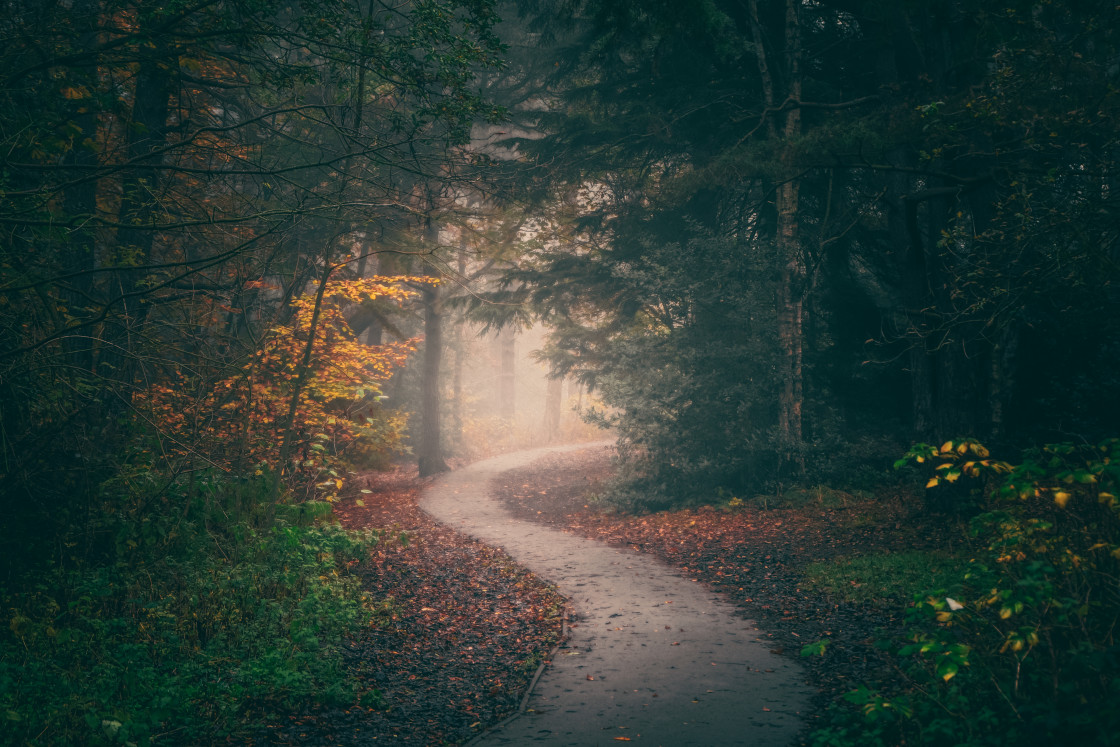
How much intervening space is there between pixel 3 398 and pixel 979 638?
858cm

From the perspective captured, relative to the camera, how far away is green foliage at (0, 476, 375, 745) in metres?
4.62

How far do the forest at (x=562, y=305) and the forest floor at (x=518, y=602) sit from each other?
42 centimetres

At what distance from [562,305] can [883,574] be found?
11.1 meters

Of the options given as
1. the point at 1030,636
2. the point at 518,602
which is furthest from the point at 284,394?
the point at 1030,636

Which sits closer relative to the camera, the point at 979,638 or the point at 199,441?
the point at 979,638

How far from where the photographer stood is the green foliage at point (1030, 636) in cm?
328

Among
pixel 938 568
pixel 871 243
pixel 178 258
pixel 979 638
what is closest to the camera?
pixel 979 638

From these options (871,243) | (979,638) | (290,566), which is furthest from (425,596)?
(871,243)

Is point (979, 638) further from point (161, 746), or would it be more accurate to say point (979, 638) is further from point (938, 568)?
point (161, 746)

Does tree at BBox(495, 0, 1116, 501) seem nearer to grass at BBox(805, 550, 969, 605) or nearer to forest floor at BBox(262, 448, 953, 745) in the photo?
forest floor at BBox(262, 448, 953, 745)

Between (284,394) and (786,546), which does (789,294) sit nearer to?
(786,546)

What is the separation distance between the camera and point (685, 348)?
14242 millimetres

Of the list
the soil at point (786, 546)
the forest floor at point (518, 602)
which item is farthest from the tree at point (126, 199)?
the soil at point (786, 546)

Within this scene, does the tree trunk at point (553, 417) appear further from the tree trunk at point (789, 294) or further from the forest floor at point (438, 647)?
the forest floor at point (438, 647)
